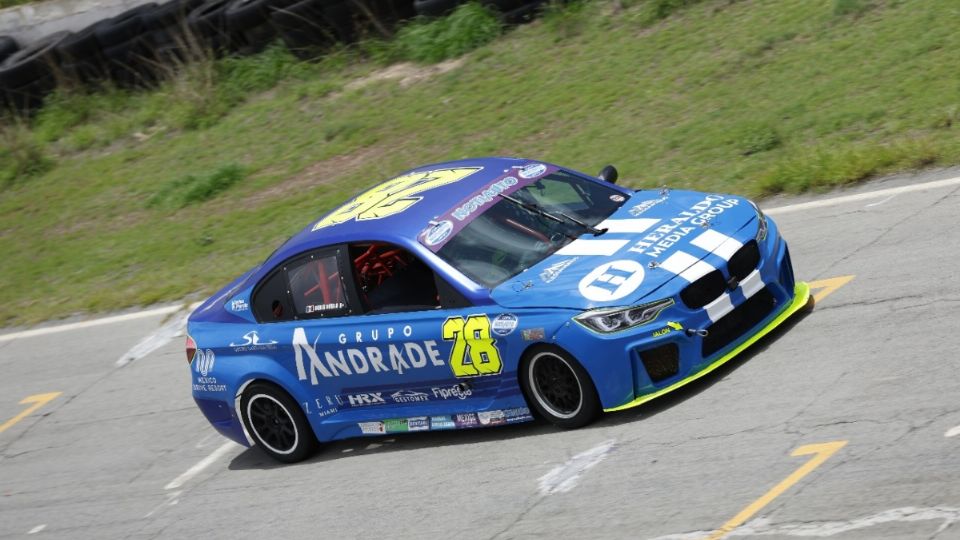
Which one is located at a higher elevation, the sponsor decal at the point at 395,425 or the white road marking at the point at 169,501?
the sponsor decal at the point at 395,425

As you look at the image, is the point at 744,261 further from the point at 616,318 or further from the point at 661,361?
the point at 616,318

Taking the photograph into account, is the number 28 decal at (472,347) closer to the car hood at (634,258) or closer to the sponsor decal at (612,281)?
the car hood at (634,258)

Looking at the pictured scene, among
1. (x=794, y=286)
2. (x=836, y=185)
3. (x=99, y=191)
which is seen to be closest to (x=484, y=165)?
(x=794, y=286)

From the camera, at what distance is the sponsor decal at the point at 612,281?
722cm

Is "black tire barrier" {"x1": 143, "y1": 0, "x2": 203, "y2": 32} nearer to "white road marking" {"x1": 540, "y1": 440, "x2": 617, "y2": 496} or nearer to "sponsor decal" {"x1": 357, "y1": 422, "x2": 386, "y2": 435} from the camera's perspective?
"sponsor decal" {"x1": 357, "y1": 422, "x2": 386, "y2": 435}

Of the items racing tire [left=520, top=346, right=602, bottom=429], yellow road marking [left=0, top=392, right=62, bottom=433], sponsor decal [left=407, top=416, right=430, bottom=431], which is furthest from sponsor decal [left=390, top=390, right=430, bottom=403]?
yellow road marking [left=0, top=392, right=62, bottom=433]

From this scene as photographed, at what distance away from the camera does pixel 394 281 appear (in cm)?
828

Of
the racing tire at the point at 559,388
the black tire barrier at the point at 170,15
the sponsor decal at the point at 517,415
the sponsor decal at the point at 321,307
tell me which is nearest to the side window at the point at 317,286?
the sponsor decal at the point at 321,307

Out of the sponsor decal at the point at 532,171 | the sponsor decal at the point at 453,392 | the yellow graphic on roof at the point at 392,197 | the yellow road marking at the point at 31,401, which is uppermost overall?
the yellow graphic on roof at the point at 392,197

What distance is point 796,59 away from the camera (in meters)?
13.6

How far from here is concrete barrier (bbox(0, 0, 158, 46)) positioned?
67.2 feet

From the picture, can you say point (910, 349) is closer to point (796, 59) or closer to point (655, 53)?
point (796, 59)

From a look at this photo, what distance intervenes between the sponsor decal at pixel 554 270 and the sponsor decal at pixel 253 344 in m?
2.04

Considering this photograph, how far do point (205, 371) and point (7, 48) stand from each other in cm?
1380
